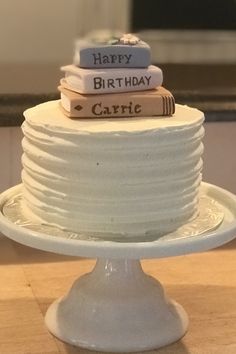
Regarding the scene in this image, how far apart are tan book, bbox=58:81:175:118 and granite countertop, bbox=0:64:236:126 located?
0.30 meters

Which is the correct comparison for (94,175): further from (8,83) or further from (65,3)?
(65,3)

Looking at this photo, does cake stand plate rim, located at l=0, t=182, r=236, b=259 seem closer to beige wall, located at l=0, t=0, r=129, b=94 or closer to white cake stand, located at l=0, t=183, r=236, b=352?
white cake stand, located at l=0, t=183, r=236, b=352

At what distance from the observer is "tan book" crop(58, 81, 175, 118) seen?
0.73 m

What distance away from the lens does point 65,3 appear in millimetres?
1478

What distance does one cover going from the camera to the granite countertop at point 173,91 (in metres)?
1.03

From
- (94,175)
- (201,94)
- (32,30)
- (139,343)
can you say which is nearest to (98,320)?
(139,343)

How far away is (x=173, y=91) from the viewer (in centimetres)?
113

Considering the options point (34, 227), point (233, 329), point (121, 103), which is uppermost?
point (121, 103)

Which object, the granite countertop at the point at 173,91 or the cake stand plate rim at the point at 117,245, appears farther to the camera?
the granite countertop at the point at 173,91

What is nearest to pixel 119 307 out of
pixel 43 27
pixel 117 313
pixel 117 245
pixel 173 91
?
pixel 117 313

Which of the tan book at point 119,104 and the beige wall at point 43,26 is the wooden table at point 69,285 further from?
the beige wall at point 43,26

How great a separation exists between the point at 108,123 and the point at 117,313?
19cm

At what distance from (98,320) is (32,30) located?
830 millimetres

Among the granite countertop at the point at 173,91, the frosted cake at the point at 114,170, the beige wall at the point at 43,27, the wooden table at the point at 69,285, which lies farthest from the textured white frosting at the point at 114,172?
the beige wall at the point at 43,27
